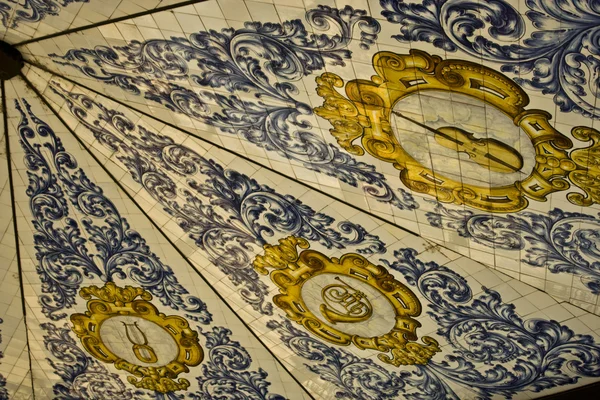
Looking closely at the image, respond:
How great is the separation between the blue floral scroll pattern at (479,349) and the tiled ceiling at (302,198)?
18 millimetres

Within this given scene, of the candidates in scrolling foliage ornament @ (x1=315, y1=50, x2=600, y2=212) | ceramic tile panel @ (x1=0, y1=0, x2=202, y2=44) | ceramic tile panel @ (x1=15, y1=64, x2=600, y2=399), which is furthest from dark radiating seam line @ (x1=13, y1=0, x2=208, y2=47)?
scrolling foliage ornament @ (x1=315, y1=50, x2=600, y2=212)

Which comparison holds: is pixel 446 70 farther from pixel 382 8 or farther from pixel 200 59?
pixel 200 59

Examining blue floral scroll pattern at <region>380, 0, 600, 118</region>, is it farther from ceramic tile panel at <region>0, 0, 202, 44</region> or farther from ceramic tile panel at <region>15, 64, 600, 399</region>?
ceramic tile panel at <region>15, 64, 600, 399</region>

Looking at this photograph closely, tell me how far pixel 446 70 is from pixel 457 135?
0.47 meters

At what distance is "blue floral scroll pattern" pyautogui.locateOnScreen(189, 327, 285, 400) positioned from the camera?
6453 mm

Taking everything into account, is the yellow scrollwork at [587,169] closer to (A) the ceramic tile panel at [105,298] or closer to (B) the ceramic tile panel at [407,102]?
(B) the ceramic tile panel at [407,102]

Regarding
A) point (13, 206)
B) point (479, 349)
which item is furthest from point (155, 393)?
point (479, 349)

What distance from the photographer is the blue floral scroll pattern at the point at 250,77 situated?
4492 millimetres

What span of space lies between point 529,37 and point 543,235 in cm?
142

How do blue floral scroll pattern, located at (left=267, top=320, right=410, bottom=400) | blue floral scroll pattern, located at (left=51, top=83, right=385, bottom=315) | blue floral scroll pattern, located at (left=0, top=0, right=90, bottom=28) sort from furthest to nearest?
1. blue floral scroll pattern, located at (left=267, top=320, right=410, bottom=400)
2. blue floral scroll pattern, located at (left=51, top=83, right=385, bottom=315)
3. blue floral scroll pattern, located at (left=0, top=0, right=90, bottom=28)

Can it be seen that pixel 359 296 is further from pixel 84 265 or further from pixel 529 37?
pixel 529 37

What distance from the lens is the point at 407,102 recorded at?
14.7ft

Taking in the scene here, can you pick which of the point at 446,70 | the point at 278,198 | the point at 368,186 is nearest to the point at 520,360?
the point at 368,186

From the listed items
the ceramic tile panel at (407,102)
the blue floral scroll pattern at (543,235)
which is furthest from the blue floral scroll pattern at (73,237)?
the blue floral scroll pattern at (543,235)
